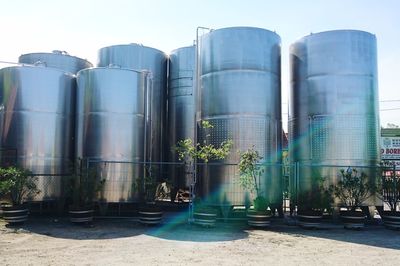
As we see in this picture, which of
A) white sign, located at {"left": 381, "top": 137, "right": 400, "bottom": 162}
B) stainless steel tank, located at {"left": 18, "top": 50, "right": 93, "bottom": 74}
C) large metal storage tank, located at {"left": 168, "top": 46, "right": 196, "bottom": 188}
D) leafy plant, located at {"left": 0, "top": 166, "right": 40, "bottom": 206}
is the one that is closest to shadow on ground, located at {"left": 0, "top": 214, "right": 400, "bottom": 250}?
leafy plant, located at {"left": 0, "top": 166, "right": 40, "bottom": 206}

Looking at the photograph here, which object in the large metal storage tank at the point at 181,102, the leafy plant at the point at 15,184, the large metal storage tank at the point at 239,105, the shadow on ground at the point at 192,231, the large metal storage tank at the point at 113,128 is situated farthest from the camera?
the large metal storage tank at the point at 181,102

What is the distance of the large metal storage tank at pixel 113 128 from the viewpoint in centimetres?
1655

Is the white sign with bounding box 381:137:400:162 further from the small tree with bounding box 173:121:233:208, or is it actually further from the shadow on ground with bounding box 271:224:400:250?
the small tree with bounding box 173:121:233:208

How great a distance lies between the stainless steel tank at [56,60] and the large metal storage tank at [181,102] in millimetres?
5224

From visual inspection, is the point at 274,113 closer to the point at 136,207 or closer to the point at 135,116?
the point at 135,116

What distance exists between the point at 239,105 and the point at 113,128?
5.11 meters

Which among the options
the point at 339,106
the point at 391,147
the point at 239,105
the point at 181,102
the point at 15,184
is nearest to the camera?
the point at 15,184

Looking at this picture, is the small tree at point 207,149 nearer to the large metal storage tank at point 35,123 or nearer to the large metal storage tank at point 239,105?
the large metal storage tank at point 239,105

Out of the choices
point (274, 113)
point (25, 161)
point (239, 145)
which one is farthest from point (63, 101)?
point (274, 113)

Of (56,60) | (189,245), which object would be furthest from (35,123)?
(189,245)

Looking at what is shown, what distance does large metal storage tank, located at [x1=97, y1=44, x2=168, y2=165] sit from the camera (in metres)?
21.4

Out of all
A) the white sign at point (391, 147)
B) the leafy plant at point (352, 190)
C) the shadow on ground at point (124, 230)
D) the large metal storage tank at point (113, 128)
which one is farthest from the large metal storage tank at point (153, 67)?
the white sign at point (391, 147)

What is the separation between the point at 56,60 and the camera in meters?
21.8

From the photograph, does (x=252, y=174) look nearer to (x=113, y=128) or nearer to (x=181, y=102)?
(x=113, y=128)
